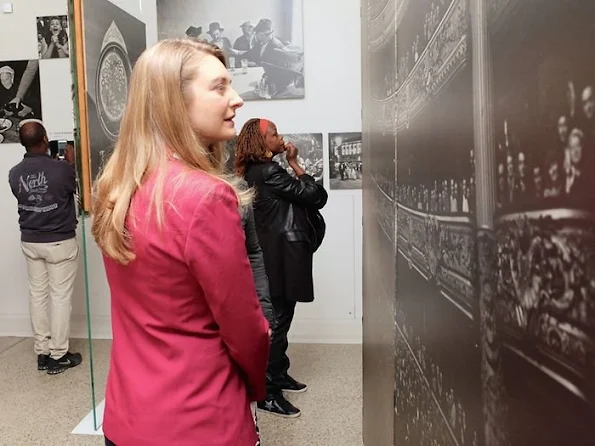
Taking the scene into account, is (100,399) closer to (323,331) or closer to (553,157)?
(323,331)

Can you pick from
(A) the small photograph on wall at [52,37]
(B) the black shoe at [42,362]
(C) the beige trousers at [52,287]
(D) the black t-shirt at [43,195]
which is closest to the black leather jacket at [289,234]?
(D) the black t-shirt at [43,195]

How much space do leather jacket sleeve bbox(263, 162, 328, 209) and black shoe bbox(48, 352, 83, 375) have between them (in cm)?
218

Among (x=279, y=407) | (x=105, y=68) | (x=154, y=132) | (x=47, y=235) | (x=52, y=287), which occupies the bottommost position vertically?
(x=279, y=407)

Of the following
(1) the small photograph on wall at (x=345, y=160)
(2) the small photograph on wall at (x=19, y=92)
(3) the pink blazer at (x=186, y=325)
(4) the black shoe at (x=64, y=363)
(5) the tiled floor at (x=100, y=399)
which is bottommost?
(5) the tiled floor at (x=100, y=399)

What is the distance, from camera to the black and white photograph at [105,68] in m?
3.06

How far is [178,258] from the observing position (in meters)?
1.20

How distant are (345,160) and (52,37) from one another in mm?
2535

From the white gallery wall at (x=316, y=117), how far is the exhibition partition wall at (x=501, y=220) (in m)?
3.49

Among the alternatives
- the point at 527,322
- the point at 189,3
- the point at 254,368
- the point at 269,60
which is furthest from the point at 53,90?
the point at 527,322

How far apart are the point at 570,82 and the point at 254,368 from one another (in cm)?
111

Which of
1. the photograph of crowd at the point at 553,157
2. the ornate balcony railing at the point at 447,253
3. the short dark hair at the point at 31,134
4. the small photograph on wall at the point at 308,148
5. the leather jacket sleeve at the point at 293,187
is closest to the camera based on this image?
the photograph of crowd at the point at 553,157

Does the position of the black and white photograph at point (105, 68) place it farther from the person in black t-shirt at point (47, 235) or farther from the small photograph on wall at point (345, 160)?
the small photograph on wall at point (345, 160)

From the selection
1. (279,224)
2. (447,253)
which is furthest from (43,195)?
(447,253)

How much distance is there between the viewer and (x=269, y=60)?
458cm
